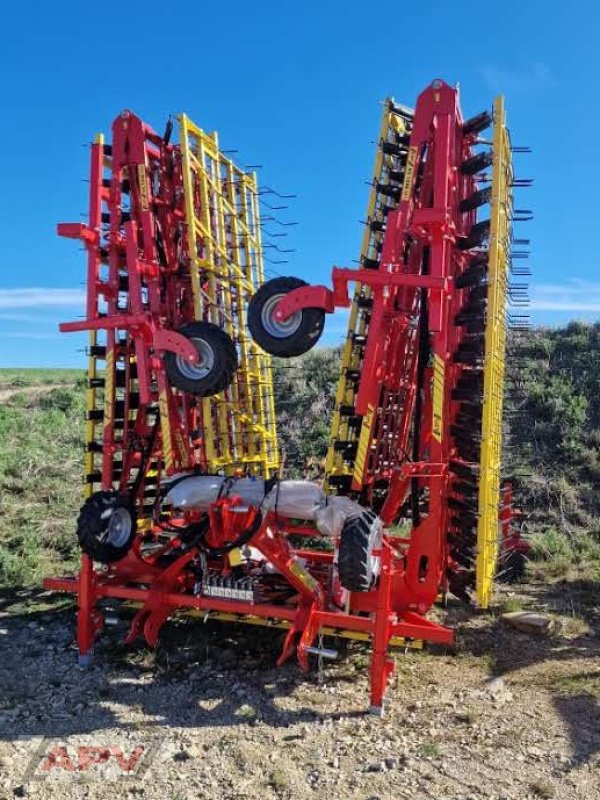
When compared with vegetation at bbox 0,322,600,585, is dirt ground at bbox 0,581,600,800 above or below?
below

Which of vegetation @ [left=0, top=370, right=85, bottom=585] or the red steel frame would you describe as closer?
the red steel frame

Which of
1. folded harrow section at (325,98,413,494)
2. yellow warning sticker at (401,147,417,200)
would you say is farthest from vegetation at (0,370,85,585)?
yellow warning sticker at (401,147,417,200)

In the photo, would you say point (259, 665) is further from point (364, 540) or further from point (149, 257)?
point (149, 257)

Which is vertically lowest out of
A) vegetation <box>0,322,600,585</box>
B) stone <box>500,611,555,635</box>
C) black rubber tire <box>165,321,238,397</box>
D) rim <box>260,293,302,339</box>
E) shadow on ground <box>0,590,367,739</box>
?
shadow on ground <box>0,590,367,739</box>

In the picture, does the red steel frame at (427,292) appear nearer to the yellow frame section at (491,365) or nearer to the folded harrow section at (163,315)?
the yellow frame section at (491,365)

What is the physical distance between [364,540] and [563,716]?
7.10ft

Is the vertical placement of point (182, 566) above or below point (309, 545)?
above

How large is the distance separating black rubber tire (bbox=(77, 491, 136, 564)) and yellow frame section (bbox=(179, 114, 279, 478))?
114 cm

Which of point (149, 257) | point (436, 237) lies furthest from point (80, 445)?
point (436, 237)

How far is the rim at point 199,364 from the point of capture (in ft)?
21.8

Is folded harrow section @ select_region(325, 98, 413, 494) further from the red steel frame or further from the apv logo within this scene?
the apv logo

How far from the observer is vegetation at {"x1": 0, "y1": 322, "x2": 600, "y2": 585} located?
11.4 meters

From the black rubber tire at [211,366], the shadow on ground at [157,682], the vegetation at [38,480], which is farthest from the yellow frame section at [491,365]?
the vegetation at [38,480]

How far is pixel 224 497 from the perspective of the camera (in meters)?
6.57
